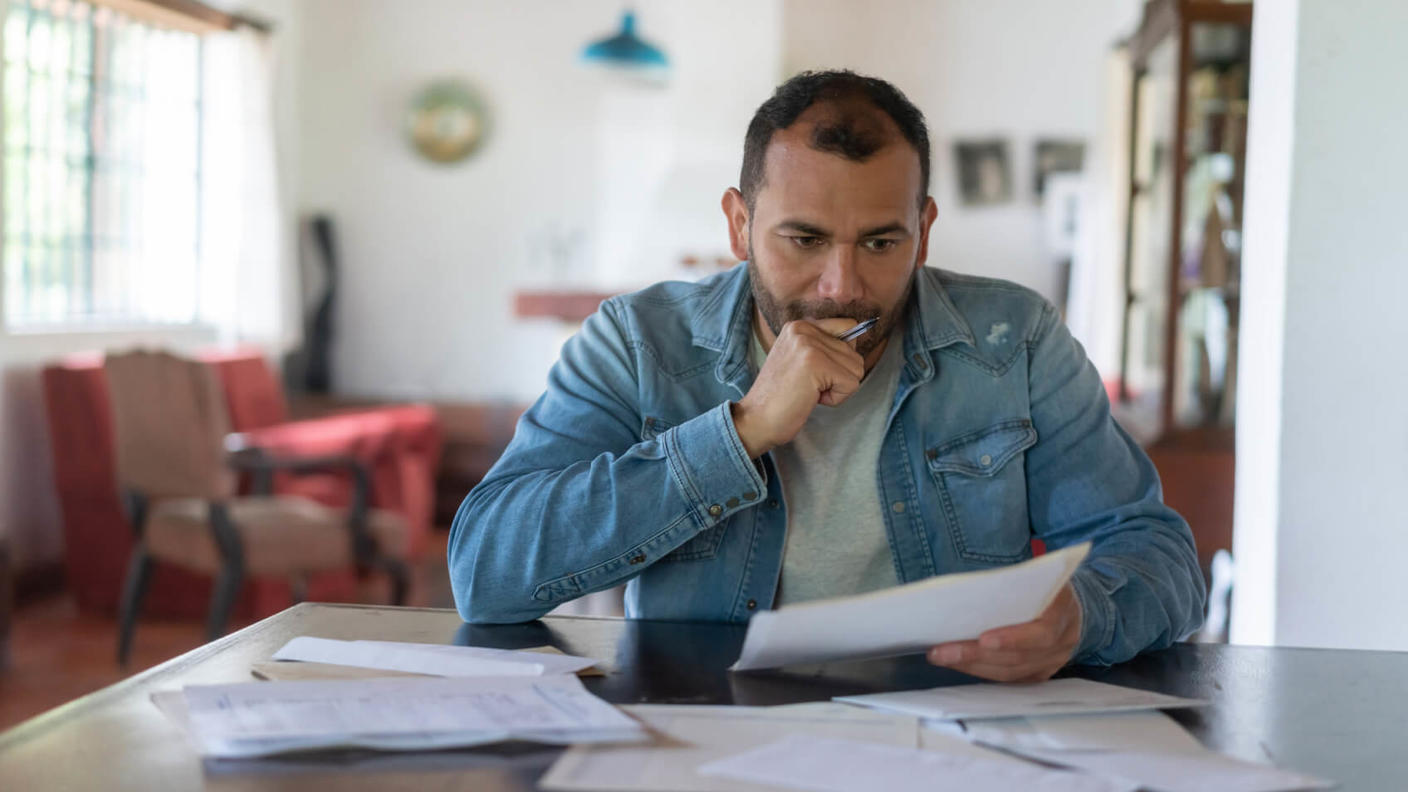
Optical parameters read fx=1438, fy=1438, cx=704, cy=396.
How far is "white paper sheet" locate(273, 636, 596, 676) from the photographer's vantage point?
1.12 m

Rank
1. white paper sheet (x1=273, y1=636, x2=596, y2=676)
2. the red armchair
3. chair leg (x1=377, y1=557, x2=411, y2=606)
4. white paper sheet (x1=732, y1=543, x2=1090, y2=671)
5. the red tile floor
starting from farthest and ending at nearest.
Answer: the red armchair → chair leg (x1=377, y1=557, x2=411, y2=606) → the red tile floor → white paper sheet (x1=273, y1=636, x2=596, y2=676) → white paper sheet (x1=732, y1=543, x2=1090, y2=671)

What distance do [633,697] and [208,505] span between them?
3209 millimetres

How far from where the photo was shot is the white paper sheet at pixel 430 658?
1.12 metres

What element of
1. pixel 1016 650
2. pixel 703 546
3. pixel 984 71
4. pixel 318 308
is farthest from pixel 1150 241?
pixel 318 308

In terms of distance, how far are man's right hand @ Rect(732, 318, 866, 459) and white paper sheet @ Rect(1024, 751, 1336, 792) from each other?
0.49m

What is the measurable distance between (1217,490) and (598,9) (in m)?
4.61

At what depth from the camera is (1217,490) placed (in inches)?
129

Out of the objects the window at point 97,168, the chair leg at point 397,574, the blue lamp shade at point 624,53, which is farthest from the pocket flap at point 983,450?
the blue lamp shade at point 624,53

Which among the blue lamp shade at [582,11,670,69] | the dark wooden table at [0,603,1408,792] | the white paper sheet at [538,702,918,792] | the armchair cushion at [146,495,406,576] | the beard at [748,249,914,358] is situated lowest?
the armchair cushion at [146,495,406,576]

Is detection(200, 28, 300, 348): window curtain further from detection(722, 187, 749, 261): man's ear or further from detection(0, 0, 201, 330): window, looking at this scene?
detection(722, 187, 749, 261): man's ear

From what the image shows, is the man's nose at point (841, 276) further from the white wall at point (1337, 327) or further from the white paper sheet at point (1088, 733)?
the white wall at point (1337, 327)

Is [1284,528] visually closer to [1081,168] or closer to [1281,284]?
[1281,284]

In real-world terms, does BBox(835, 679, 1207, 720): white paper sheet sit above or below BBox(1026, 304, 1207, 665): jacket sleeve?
below

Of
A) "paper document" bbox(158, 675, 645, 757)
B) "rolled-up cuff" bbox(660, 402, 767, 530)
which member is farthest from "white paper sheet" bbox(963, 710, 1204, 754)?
"rolled-up cuff" bbox(660, 402, 767, 530)
